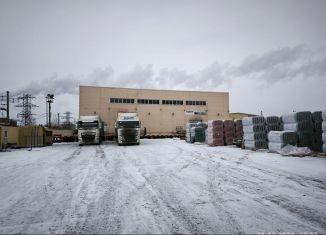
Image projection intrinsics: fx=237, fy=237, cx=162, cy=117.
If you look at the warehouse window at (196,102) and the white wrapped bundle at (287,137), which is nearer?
the white wrapped bundle at (287,137)

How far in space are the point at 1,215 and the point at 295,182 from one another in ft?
24.0

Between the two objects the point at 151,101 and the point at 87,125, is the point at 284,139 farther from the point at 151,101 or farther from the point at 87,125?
the point at 151,101

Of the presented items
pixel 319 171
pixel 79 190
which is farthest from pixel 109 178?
pixel 319 171

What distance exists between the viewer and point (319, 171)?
27.7ft

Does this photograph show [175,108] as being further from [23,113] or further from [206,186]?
[23,113]

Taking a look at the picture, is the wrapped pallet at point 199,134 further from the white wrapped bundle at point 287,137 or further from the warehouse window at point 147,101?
the warehouse window at point 147,101

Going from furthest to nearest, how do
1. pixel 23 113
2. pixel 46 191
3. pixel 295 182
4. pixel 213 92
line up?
pixel 23 113, pixel 213 92, pixel 295 182, pixel 46 191

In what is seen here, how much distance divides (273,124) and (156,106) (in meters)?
25.2

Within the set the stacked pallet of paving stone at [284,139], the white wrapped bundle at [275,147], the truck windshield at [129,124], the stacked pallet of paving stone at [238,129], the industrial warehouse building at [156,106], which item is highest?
the industrial warehouse building at [156,106]

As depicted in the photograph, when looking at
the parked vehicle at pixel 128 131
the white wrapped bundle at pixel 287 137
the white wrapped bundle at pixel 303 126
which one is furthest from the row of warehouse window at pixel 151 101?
the white wrapped bundle at pixel 287 137

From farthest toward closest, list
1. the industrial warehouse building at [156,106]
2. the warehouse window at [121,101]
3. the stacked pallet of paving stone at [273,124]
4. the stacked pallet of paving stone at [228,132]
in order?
the warehouse window at [121,101] → the industrial warehouse building at [156,106] → the stacked pallet of paving stone at [228,132] → the stacked pallet of paving stone at [273,124]

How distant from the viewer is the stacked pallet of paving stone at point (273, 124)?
16266 millimetres

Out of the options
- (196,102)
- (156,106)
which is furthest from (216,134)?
(196,102)

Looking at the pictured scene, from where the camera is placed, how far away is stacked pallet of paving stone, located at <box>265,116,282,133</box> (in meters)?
16.3
